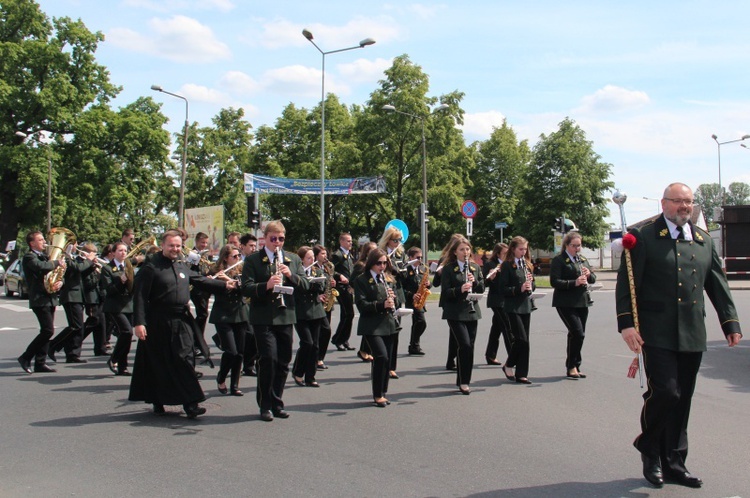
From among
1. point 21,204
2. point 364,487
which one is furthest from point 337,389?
point 21,204

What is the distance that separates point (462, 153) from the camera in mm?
46938

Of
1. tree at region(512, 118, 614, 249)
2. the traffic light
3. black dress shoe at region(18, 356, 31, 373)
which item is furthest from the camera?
tree at region(512, 118, 614, 249)

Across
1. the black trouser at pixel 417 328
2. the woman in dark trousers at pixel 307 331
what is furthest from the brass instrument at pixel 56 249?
the black trouser at pixel 417 328

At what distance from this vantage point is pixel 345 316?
12398mm

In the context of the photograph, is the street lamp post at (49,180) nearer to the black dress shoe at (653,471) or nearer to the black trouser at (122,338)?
the black trouser at (122,338)

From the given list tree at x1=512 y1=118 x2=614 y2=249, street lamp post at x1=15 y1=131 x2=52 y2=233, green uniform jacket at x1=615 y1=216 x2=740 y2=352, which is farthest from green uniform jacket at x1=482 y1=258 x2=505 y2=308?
tree at x1=512 y1=118 x2=614 y2=249

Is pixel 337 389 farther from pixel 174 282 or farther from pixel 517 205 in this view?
pixel 517 205

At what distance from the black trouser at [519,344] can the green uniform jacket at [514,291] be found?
0.09 metres

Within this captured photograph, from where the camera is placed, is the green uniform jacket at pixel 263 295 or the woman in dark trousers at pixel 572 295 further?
the woman in dark trousers at pixel 572 295

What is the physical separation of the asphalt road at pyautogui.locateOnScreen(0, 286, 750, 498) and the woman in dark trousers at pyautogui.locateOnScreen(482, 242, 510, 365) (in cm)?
63

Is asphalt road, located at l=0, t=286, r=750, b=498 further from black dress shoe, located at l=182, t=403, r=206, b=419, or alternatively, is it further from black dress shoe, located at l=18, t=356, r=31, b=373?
black dress shoe, located at l=18, t=356, r=31, b=373

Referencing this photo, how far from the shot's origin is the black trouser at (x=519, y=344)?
9031 mm

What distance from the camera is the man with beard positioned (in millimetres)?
4957

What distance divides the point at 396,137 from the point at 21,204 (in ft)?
68.8
